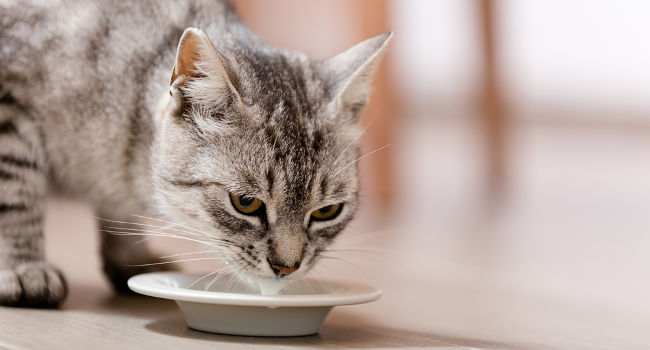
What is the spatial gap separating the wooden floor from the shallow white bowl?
0.02 meters

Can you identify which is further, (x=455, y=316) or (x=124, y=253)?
(x=124, y=253)

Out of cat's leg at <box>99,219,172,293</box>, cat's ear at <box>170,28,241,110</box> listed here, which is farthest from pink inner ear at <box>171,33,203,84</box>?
cat's leg at <box>99,219,172,293</box>

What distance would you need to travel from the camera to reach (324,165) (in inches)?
55.3

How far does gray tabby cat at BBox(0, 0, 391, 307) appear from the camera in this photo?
136 centimetres

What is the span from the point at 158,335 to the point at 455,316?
64cm

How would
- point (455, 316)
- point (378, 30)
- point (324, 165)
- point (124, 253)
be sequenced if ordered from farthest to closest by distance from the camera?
point (378, 30)
point (124, 253)
point (455, 316)
point (324, 165)

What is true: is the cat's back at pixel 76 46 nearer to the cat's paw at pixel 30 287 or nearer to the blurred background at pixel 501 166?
the cat's paw at pixel 30 287

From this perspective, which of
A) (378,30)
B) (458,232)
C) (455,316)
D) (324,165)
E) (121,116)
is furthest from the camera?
(378,30)

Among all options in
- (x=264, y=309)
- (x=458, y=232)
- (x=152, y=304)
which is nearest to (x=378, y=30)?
(x=458, y=232)

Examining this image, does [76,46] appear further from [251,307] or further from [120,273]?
[251,307]

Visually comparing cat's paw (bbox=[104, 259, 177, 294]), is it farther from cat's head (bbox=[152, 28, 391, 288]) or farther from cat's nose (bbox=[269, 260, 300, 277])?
cat's nose (bbox=[269, 260, 300, 277])

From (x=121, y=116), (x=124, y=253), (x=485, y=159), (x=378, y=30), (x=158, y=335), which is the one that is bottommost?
(x=158, y=335)

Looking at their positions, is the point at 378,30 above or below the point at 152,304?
above

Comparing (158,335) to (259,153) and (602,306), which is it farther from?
(602,306)
